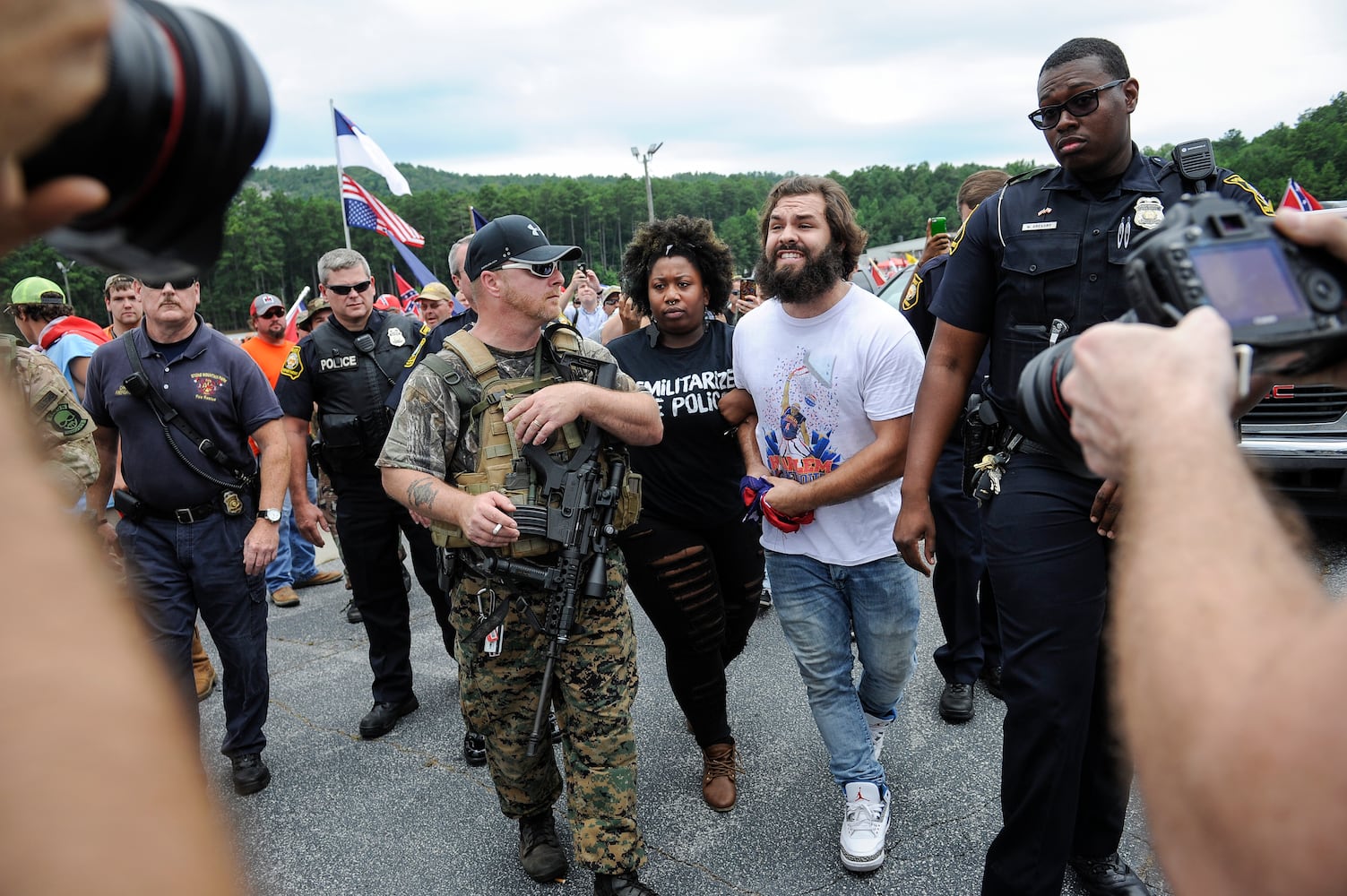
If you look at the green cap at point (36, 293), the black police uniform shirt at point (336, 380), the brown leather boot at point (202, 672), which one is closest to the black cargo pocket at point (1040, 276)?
the black police uniform shirt at point (336, 380)

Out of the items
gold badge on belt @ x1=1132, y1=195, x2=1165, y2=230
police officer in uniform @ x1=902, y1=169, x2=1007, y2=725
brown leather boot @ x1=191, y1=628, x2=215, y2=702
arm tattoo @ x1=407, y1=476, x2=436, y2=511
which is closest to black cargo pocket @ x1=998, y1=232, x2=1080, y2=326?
gold badge on belt @ x1=1132, y1=195, x2=1165, y2=230

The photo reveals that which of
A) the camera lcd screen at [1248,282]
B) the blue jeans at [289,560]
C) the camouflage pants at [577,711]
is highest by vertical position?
the camera lcd screen at [1248,282]

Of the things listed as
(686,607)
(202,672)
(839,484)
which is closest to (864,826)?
(686,607)

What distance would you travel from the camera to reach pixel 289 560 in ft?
20.6

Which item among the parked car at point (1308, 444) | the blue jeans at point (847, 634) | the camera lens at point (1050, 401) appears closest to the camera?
the camera lens at point (1050, 401)

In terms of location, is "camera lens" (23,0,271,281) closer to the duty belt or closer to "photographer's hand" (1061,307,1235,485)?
"photographer's hand" (1061,307,1235,485)

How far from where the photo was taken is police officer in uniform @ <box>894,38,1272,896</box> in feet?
7.07

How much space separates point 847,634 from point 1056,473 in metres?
1.05

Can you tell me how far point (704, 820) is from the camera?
10.1ft

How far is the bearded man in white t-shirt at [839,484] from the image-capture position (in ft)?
9.35

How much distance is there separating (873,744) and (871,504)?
3.15ft

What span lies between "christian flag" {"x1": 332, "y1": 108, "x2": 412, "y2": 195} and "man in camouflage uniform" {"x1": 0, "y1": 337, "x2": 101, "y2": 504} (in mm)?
8865

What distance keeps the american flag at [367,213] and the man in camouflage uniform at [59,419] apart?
8832 mm

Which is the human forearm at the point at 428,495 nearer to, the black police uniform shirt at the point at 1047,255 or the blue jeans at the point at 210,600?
the blue jeans at the point at 210,600
